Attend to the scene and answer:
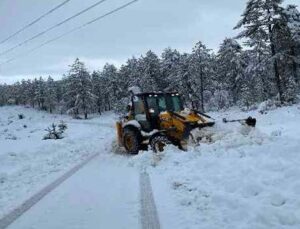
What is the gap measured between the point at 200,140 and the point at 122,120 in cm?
534

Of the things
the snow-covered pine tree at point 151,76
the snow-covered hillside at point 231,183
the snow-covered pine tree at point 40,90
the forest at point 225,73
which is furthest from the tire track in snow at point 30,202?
the snow-covered pine tree at point 40,90

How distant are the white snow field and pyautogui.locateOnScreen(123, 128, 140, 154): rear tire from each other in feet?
6.44

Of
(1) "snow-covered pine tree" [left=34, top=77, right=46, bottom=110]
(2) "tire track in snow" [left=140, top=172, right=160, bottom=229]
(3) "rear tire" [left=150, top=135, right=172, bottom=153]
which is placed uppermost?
(1) "snow-covered pine tree" [left=34, top=77, right=46, bottom=110]

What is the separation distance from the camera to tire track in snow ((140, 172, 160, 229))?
7.17 m

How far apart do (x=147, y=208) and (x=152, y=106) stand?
9394 mm

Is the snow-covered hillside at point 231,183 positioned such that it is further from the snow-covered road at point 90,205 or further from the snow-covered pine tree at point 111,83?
the snow-covered pine tree at point 111,83

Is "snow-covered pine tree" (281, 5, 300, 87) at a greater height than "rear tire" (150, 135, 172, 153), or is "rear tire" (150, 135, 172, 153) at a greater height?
"snow-covered pine tree" (281, 5, 300, 87)

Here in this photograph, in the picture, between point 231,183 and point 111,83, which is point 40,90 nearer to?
point 111,83

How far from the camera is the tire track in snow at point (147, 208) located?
717 centimetres

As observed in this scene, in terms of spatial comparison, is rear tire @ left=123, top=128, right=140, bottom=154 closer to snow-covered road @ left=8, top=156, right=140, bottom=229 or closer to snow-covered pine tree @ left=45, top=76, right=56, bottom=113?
snow-covered road @ left=8, top=156, right=140, bottom=229

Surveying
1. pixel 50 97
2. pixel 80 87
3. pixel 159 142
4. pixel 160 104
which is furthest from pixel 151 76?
pixel 50 97

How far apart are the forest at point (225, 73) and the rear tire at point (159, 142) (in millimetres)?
19681

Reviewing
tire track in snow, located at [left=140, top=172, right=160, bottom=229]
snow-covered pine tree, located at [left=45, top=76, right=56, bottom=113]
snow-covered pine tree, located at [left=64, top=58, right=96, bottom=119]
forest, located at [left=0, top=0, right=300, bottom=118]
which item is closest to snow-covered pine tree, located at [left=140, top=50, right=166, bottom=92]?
forest, located at [left=0, top=0, right=300, bottom=118]

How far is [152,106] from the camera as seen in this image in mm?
17422
